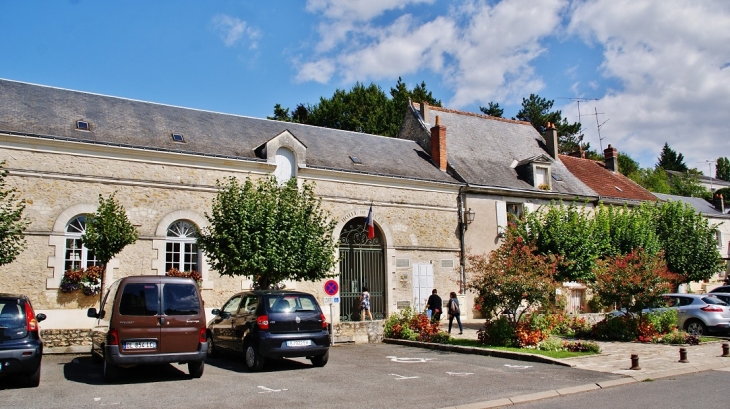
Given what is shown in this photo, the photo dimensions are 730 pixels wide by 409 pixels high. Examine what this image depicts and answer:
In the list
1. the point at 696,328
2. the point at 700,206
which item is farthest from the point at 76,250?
the point at 700,206

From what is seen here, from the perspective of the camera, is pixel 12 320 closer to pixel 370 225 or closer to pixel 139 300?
pixel 139 300

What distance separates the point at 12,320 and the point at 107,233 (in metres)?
5.84

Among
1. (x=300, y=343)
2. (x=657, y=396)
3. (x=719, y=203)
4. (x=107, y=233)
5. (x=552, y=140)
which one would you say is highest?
(x=552, y=140)

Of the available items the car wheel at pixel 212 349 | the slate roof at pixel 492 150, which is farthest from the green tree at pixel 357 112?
the car wheel at pixel 212 349

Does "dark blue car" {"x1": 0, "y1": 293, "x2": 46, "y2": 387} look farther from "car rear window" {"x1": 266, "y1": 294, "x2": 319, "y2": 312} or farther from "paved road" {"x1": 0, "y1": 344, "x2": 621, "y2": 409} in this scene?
"car rear window" {"x1": 266, "y1": 294, "x2": 319, "y2": 312}

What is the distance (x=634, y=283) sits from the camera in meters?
14.7

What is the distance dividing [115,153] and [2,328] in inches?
353

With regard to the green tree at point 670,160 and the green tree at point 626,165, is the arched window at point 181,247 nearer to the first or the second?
the green tree at point 626,165

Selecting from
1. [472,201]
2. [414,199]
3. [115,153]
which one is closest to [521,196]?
[472,201]

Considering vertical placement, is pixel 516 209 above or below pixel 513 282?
above

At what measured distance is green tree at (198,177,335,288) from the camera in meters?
14.0

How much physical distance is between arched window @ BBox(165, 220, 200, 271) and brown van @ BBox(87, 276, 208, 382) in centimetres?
718

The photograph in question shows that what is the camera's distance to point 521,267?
519 inches

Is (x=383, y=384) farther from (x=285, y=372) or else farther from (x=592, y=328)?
(x=592, y=328)
